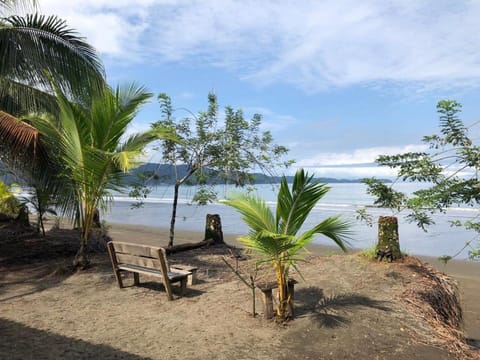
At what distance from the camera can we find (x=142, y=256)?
5.93 m

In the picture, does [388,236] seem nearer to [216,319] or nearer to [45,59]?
[216,319]

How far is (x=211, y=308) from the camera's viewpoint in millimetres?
5426

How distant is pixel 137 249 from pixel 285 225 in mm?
2440

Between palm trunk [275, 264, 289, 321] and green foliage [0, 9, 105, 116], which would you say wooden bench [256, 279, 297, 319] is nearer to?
palm trunk [275, 264, 289, 321]

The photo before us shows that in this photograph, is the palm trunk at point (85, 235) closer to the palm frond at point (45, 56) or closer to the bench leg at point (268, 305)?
the palm frond at point (45, 56)

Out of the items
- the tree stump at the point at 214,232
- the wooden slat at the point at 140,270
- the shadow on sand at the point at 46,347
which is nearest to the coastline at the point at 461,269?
the tree stump at the point at 214,232

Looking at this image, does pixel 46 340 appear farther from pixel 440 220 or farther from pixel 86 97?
pixel 440 220

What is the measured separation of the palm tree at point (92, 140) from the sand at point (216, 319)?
139 cm

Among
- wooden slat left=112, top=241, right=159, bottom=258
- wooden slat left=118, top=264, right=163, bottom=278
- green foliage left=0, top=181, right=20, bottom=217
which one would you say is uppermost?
green foliage left=0, top=181, right=20, bottom=217

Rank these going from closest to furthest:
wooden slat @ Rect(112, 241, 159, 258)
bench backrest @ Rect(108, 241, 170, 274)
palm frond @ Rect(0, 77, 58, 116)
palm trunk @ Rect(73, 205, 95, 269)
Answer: bench backrest @ Rect(108, 241, 170, 274), wooden slat @ Rect(112, 241, 159, 258), palm trunk @ Rect(73, 205, 95, 269), palm frond @ Rect(0, 77, 58, 116)

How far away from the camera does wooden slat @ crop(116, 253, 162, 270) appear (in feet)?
18.7

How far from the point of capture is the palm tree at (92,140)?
6.78m

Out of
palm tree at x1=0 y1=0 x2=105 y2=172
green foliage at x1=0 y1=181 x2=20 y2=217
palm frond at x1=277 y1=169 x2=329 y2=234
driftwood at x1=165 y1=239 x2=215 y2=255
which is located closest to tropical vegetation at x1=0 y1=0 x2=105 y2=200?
palm tree at x1=0 y1=0 x2=105 y2=172

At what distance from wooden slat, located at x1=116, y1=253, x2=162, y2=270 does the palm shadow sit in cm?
203
